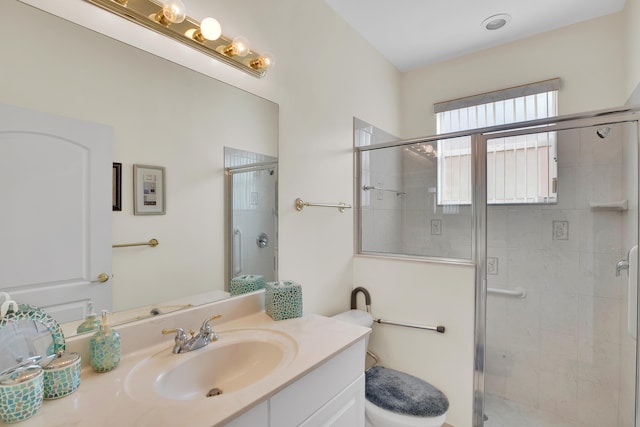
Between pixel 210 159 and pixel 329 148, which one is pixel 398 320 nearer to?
pixel 329 148

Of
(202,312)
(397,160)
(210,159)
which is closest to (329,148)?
(397,160)

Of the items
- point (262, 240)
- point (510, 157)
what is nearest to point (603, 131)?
point (510, 157)

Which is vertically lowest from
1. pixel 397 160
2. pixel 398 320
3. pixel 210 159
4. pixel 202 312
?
pixel 398 320

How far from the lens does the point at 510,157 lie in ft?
A: 5.92

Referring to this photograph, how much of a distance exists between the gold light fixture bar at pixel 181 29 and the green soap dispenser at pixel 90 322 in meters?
0.94

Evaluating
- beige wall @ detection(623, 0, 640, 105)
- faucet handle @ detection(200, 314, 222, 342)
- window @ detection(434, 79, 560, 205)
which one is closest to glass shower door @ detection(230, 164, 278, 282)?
faucet handle @ detection(200, 314, 222, 342)

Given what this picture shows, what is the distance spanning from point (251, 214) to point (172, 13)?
2.67ft

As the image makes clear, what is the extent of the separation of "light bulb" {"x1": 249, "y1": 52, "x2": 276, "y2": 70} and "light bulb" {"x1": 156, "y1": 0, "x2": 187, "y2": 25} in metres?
0.36

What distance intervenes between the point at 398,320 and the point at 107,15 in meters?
2.07

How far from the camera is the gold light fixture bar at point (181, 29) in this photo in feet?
3.13

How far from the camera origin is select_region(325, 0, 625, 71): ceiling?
6.20 ft

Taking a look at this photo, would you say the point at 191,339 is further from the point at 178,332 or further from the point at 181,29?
the point at 181,29

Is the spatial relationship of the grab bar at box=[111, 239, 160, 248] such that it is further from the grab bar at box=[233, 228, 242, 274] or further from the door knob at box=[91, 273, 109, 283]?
the grab bar at box=[233, 228, 242, 274]

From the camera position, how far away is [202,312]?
1.19 meters
